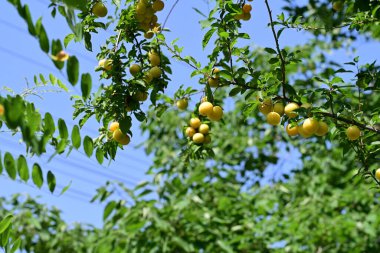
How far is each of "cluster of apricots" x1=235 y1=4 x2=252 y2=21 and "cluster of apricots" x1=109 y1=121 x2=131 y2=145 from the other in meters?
0.63

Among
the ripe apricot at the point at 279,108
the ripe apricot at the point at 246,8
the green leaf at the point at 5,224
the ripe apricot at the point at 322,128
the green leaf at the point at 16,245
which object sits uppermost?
the ripe apricot at the point at 246,8

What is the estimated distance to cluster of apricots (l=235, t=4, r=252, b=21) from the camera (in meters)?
2.12

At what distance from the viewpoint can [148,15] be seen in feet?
6.71

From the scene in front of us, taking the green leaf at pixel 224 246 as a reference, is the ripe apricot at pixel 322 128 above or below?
below

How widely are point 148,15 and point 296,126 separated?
0.69m

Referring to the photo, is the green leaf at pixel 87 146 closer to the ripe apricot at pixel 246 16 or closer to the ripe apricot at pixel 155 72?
the ripe apricot at pixel 155 72

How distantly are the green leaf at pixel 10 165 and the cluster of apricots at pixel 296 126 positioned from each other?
910mm

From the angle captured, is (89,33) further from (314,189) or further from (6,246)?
(314,189)

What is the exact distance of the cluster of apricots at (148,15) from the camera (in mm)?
2014

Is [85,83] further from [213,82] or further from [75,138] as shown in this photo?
[213,82]

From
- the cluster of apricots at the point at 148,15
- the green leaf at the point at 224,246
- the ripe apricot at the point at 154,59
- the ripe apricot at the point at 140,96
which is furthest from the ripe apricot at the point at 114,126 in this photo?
the green leaf at the point at 224,246

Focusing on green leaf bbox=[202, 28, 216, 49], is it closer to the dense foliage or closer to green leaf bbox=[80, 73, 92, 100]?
the dense foliage

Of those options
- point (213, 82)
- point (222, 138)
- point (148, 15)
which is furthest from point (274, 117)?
point (222, 138)

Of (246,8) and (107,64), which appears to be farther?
(246,8)
